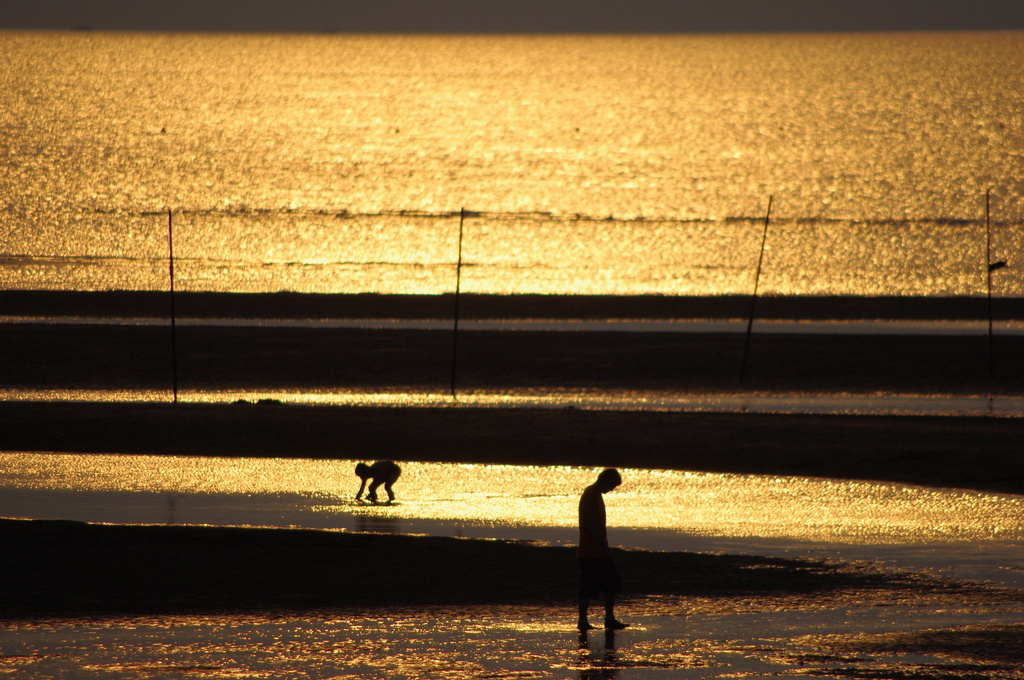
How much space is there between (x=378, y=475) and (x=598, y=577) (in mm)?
6615

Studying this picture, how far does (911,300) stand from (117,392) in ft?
102

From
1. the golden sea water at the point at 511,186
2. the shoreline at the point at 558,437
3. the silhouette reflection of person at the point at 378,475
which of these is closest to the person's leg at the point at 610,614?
the silhouette reflection of person at the point at 378,475

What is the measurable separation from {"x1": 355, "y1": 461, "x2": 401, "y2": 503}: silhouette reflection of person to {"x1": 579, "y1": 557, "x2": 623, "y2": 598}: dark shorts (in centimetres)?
647

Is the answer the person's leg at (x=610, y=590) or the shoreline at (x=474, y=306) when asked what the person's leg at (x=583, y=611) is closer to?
the person's leg at (x=610, y=590)

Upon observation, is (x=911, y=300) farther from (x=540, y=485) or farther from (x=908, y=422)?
(x=540, y=485)

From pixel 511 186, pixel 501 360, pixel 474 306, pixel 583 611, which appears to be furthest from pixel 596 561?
pixel 511 186

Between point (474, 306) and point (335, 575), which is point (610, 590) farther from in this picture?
point (474, 306)

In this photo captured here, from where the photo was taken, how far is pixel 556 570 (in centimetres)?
1457

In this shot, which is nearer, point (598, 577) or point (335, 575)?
point (598, 577)

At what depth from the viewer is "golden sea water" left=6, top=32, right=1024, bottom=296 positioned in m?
64.4

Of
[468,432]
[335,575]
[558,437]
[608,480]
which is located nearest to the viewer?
[608,480]

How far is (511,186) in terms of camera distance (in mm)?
104125

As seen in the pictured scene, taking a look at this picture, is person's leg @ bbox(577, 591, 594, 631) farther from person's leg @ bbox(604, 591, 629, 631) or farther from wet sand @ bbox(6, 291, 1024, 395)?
wet sand @ bbox(6, 291, 1024, 395)

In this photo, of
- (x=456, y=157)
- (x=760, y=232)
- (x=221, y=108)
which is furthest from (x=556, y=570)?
(x=221, y=108)
